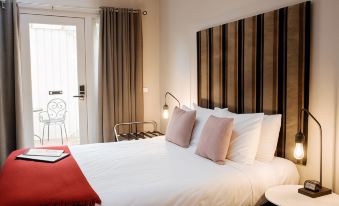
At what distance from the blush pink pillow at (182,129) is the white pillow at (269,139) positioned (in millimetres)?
795

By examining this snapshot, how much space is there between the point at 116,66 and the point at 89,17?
791 millimetres

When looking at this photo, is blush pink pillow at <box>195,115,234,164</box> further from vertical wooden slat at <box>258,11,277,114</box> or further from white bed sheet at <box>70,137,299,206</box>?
vertical wooden slat at <box>258,11,277,114</box>

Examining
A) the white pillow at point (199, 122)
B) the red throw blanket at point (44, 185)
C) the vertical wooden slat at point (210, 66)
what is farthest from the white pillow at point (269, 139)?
the red throw blanket at point (44, 185)

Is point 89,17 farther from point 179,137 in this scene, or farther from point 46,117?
point 179,137

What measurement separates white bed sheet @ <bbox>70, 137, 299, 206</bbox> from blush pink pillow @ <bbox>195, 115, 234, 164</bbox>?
0.07m

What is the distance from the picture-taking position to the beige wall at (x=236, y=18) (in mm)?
2195

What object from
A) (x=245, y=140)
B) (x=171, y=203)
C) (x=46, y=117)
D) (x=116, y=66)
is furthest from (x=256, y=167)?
(x=46, y=117)

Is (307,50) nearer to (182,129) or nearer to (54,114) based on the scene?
(182,129)

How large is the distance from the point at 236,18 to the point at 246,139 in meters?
1.28

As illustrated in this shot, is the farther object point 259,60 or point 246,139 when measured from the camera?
point 259,60

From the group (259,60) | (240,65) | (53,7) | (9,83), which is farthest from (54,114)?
(259,60)

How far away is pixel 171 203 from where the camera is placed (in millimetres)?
1932

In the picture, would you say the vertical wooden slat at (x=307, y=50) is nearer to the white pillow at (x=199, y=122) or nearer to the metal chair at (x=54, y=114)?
the white pillow at (x=199, y=122)

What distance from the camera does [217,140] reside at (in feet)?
8.38
